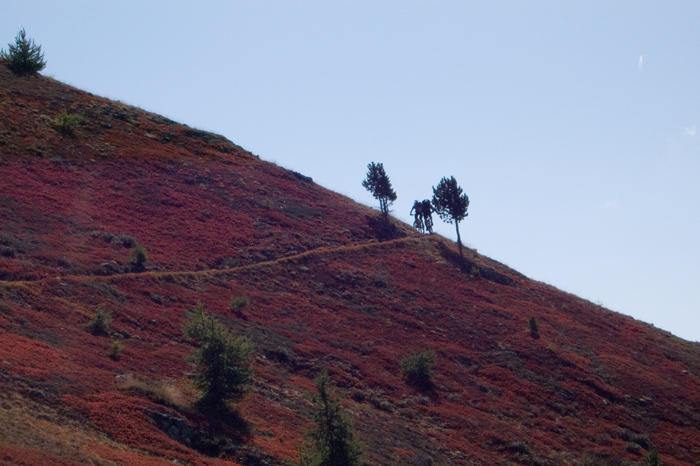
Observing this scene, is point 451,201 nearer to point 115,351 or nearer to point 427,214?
point 427,214

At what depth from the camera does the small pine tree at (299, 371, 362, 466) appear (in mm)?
19875

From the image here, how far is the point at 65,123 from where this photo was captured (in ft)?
161

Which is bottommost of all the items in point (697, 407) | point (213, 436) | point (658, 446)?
point (213, 436)

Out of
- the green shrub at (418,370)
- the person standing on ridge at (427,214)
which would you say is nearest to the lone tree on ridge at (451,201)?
the person standing on ridge at (427,214)

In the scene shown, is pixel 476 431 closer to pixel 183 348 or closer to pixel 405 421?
pixel 405 421

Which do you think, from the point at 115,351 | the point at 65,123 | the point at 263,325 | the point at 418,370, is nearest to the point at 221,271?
the point at 263,325

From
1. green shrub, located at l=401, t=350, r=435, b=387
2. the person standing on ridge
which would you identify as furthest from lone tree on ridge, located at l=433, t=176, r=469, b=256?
green shrub, located at l=401, t=350, r=435, b=387

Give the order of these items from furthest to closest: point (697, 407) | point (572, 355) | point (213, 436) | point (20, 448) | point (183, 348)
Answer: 1. point (572, 355)
2. point (697, 407)
3. point (183, 348)
4. point (213, 436)
5. point (20, 448)

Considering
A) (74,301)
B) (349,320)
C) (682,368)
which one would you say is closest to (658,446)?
(682,368)

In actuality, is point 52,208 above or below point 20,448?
above

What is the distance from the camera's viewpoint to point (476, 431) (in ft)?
98.1

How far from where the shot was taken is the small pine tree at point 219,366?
23.1 metres

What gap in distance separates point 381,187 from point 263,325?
28.2 m

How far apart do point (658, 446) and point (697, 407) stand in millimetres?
7106
